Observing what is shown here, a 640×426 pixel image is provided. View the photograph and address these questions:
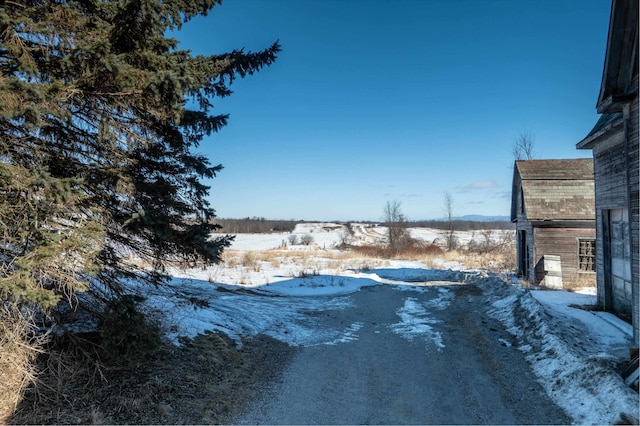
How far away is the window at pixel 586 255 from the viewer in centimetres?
1633

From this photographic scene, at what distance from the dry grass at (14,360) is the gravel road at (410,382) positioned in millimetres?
2360

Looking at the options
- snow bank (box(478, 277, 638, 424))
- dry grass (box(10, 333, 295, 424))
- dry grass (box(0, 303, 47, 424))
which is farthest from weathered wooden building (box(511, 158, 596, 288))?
dry grass (box(0, 303, 47, 424))

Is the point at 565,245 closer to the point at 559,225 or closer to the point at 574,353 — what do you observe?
the point at 559,225

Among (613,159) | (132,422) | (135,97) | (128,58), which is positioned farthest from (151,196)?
(613,159)

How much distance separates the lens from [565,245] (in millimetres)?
16719

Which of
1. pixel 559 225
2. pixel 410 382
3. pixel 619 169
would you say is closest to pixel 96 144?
pixel 410 382

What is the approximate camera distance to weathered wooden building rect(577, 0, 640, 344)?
6836 millimetres

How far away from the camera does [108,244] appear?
196 inches

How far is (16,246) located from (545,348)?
26.1 ft

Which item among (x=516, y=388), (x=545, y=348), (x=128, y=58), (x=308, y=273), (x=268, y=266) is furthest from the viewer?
(x=268, y=266)

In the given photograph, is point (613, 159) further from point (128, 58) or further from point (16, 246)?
point (16, 246)

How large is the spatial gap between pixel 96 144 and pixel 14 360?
269 centimetres

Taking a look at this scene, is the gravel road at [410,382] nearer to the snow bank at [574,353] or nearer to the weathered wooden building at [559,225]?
the snow bank at [574,353]

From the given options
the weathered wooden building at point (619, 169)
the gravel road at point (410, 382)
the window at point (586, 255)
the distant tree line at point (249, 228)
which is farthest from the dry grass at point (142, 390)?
the distant tree line at point (249, 228)
